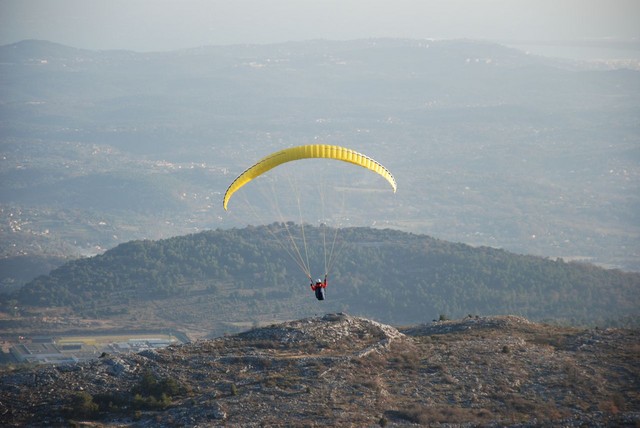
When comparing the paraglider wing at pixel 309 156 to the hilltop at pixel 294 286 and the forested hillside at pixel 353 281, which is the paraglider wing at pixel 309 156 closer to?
the hilltop at pixel 294 286

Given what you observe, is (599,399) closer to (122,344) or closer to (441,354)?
(441,354)

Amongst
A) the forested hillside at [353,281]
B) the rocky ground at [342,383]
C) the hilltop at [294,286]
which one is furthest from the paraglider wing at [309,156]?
the forested hillside at [353,281]

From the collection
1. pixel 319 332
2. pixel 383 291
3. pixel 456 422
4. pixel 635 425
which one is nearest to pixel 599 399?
pixel 635 425

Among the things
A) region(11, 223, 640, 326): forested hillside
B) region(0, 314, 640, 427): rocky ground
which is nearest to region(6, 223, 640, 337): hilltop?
region(11, 223, 640, 326): forested hillside

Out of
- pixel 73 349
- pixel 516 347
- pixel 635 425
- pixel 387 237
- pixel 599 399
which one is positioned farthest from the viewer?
pixel 387 237

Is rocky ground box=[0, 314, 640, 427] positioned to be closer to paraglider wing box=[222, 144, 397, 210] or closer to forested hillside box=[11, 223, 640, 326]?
paraglider wing box=[222, 144, 397, 210]

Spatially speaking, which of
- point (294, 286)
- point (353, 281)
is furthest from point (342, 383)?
point (353, 281)
